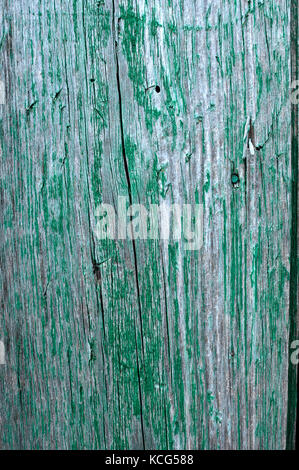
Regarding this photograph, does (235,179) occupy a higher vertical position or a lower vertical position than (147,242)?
higher

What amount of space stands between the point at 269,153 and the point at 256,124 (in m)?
0.09

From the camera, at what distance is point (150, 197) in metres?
1.14

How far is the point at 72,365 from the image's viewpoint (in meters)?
1.19

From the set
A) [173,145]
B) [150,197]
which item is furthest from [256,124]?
[150,197]

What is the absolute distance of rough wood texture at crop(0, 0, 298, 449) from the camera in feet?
3.59

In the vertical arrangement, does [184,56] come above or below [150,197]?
above

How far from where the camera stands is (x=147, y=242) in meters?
1.15

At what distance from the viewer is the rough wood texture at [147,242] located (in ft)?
3.59

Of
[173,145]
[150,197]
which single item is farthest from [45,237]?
[173,145]

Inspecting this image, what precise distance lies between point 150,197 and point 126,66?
37 centimetres

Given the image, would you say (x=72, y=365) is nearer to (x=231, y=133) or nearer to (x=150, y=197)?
(x=150, y=197)
